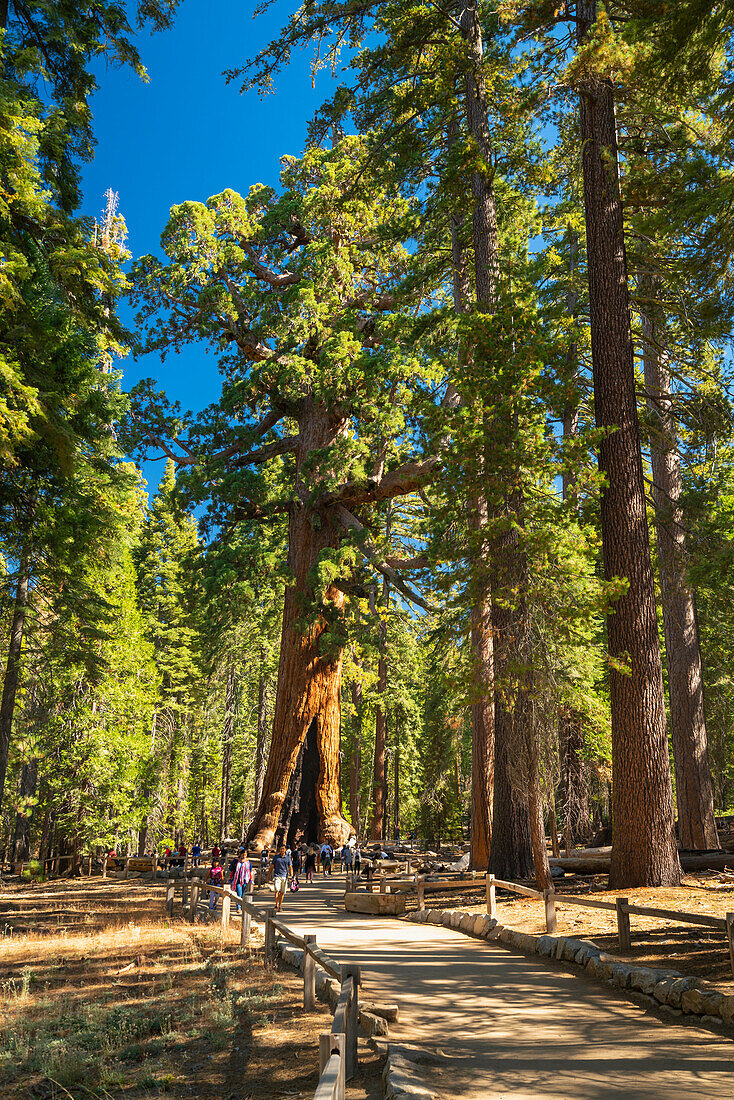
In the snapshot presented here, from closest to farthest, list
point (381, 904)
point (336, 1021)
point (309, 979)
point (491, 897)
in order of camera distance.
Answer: point (336, 1021), point (309, 979), point (491, 897), point (381, 904)

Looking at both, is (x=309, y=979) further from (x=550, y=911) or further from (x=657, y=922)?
(x=657, y=922)

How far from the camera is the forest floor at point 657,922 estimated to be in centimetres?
752

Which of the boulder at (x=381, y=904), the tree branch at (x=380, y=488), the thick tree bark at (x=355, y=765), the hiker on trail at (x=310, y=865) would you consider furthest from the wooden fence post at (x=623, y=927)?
the thick tree bark at (x=355, y=765)

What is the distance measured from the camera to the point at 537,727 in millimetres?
11445

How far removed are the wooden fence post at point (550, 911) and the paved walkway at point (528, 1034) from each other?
609 millimetres

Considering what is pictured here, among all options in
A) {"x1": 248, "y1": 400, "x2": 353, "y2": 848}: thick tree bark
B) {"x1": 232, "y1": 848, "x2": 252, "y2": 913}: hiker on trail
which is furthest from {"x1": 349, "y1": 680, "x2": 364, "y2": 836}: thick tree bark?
{"x1": 232, "y1": 848, "x2": 252, "y2": 913}: hiker on trail

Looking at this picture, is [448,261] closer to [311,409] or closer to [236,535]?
[311,409]

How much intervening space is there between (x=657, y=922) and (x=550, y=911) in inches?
52.2

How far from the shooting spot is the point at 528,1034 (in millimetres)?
5965

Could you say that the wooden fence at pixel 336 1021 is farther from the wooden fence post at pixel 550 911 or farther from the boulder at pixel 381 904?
the boulder at pixel 381 904

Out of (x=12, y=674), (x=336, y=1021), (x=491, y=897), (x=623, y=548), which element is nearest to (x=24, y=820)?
(x=12, y=674)

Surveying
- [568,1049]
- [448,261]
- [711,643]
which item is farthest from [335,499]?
[568,1049]

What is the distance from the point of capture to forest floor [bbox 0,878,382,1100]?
5.81m

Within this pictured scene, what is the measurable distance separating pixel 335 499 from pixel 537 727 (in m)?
13.4
